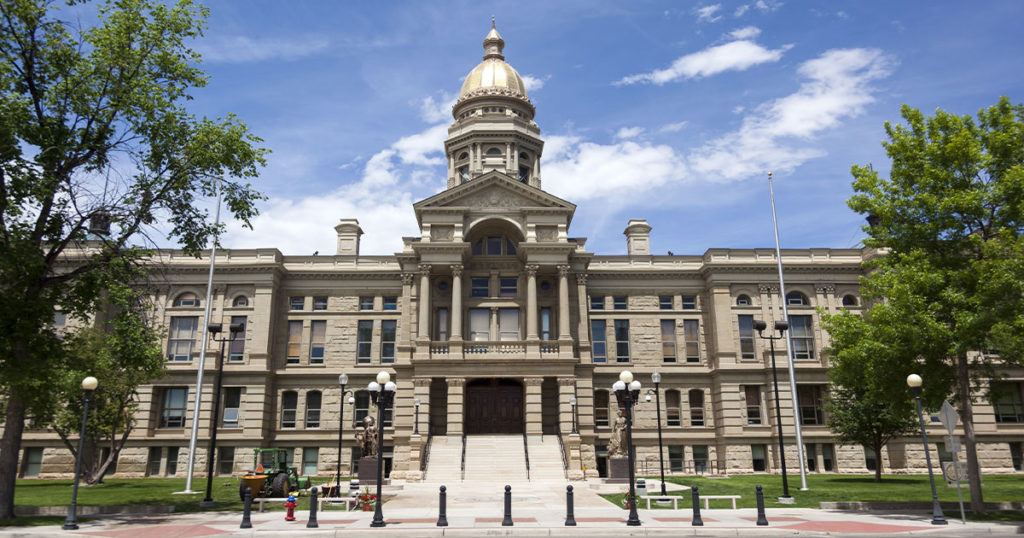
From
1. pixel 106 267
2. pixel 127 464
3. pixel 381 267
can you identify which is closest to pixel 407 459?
pixel 381 267

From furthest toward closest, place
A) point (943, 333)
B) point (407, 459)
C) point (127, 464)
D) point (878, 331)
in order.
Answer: point (127, 464) → point (407, 459) → point (878, 331) → point (943, 333)

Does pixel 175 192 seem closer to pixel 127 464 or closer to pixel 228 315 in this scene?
pixel 228 315

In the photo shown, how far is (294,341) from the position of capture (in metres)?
48.6

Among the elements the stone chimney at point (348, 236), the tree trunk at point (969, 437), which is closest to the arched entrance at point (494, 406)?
the stone chimney at point (348, 236)

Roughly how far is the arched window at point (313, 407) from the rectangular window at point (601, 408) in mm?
18659

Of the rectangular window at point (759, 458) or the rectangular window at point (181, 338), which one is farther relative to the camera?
the rectangular window at point (181, 338)

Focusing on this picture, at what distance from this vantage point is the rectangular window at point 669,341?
48.8 metres

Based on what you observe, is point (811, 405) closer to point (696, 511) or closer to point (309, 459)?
point (696, 511)

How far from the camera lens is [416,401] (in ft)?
136

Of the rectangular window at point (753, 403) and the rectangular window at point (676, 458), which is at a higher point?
the rectangular window at point (753, 403)

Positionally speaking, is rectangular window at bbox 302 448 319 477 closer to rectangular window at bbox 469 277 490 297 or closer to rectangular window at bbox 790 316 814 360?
rectangular window at bbox 469 277 490 297

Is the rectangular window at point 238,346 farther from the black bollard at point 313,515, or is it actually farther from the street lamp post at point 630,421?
the black bollard at point 313,515

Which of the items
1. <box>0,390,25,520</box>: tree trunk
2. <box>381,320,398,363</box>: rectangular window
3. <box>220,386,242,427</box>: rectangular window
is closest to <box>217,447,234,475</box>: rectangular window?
<box>220,386,242,427</box>: rectangular window

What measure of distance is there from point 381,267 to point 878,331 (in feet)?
111
